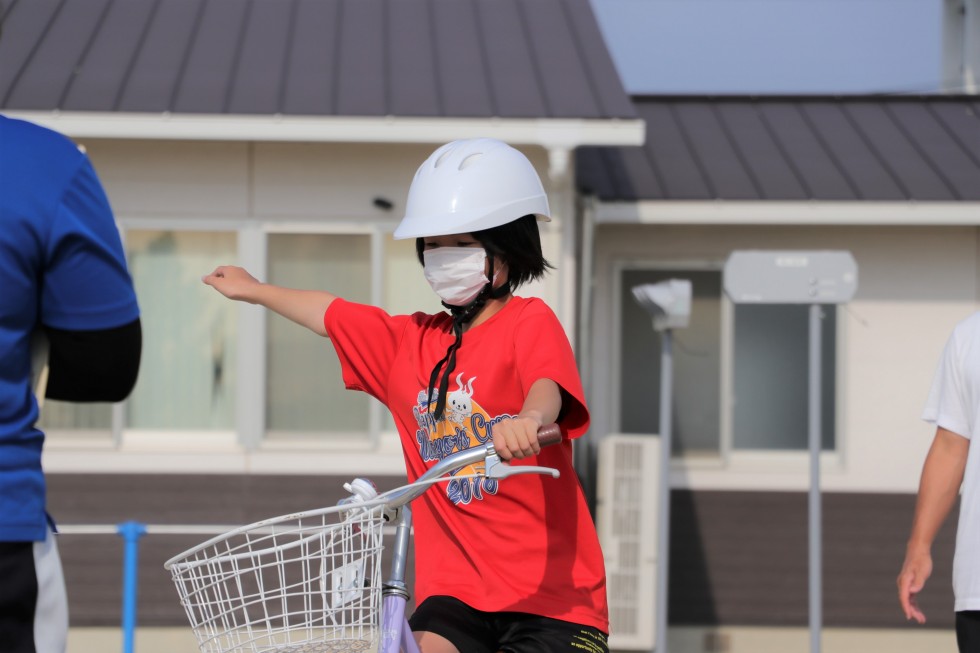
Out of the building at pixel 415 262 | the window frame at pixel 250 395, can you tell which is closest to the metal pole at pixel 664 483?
the building at pixel 415 262

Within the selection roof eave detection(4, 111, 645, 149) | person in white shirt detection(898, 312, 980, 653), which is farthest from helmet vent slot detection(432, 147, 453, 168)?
roof eave detection(4, 111, 645, 149)

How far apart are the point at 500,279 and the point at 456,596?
780 millimetres

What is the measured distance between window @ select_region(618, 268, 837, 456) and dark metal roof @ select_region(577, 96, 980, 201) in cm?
82

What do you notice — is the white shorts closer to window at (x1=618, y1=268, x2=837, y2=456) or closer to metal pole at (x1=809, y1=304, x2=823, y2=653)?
metal pole at (x1=809, y1=304, x2=823, y2=653)

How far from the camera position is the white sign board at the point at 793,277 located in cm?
698

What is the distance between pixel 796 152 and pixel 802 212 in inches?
39.9

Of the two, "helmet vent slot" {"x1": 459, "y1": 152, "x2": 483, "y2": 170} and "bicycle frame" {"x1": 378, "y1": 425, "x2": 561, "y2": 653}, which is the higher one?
"helmet vent slot" {"x1": 459, "y1": 152, "x2": 483, "y2": 170}

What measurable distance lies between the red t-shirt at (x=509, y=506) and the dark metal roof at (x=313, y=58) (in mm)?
5057

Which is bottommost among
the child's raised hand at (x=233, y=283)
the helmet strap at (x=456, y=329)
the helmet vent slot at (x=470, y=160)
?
the helmet strap at (x=456, y=329)

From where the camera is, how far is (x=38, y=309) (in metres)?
2.19

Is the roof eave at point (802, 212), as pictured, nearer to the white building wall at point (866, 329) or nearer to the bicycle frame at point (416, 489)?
the white building wall at point (866, 329)

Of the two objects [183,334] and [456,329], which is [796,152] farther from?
[456,329]

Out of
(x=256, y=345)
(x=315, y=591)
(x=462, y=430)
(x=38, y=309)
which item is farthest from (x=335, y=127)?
(x=315, y=591)

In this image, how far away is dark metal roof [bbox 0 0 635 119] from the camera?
8016mm
